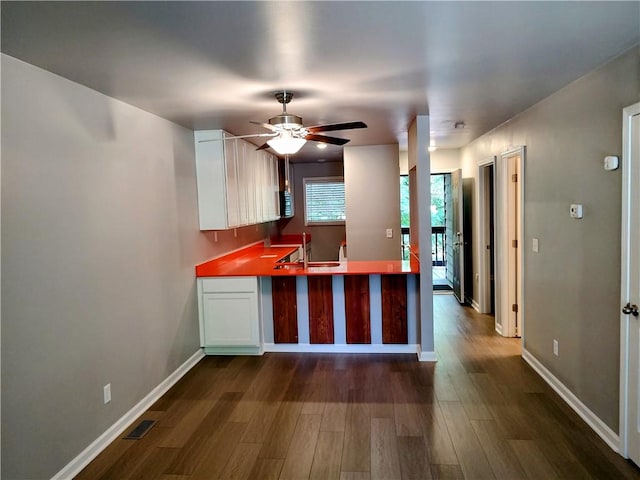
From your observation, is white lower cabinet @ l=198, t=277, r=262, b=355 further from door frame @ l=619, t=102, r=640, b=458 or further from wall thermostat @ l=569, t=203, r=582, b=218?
door frame @ l=619, t=102, r=640, b=458

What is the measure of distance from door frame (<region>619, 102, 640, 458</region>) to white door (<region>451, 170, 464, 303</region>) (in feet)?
12.0

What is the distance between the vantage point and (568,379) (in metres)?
3.23

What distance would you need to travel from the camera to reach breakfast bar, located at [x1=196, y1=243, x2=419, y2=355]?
442cm

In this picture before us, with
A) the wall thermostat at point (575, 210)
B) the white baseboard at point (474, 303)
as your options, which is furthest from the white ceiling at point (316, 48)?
the white baseboard at point (474, 303)

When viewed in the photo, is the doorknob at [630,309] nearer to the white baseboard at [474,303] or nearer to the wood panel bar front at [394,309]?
the wood panel bar front at [394,309]

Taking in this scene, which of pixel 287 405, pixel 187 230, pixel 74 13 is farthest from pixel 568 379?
pixel 74 13

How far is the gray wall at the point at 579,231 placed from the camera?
A: 102 inches

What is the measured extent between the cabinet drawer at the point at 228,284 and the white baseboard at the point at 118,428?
730 millimetres

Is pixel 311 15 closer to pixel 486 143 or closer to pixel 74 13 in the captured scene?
pixel 74 13

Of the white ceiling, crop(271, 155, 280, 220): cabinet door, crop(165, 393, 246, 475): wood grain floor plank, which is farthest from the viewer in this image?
crop(271, 155, 280, 220): cabinet door

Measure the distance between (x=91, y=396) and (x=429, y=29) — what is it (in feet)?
9.34

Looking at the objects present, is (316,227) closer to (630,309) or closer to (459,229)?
A: (459,229)

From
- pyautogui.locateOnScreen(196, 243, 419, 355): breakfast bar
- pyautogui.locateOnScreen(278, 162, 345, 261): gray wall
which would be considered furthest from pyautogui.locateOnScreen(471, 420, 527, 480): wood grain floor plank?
pyautogui.locateOnScreen(278, 162, 345, 261): gray wall

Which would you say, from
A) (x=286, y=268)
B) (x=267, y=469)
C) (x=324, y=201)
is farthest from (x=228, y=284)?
(x=324, y=201)
